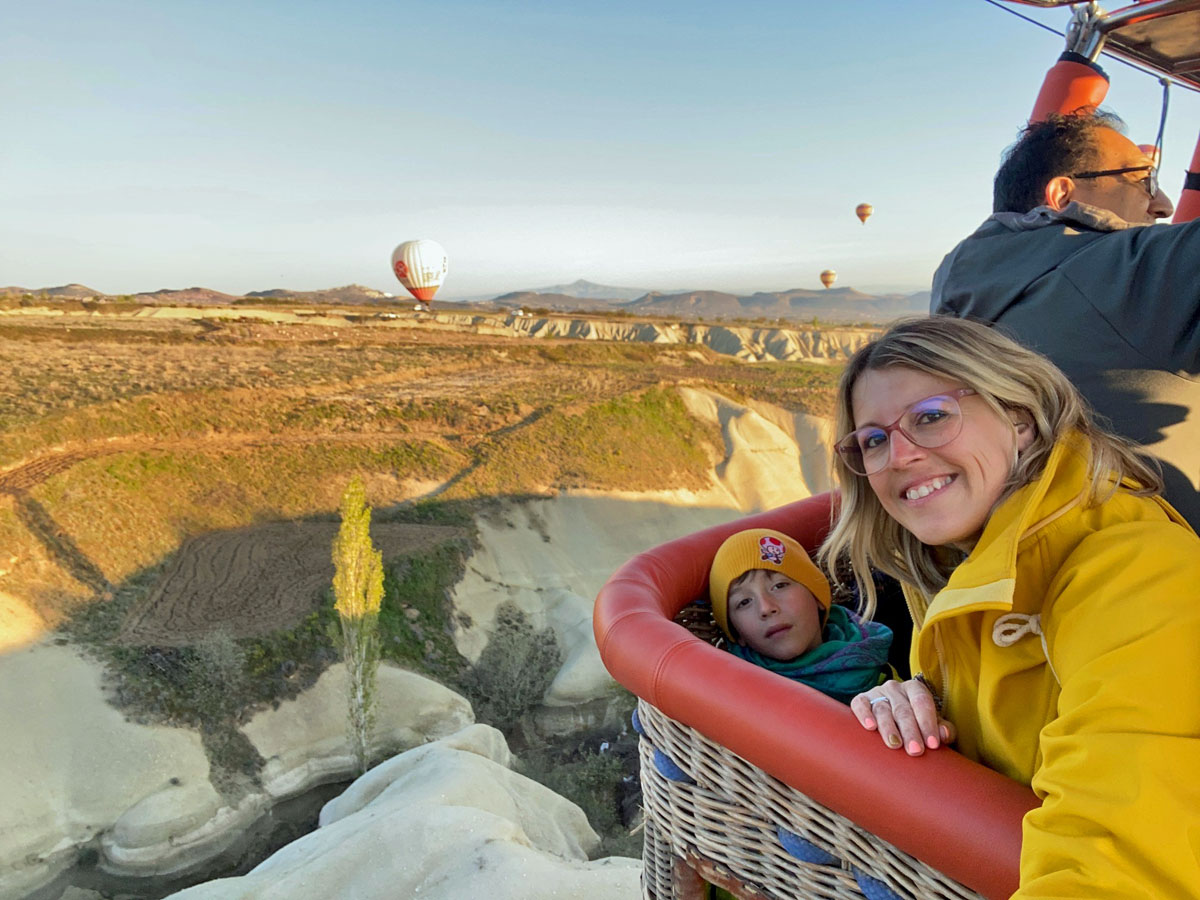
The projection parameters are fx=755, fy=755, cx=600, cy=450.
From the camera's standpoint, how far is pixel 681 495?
21484 mm

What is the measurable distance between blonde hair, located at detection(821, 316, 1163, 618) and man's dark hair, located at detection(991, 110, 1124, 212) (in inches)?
43.6

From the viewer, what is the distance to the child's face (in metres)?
2.30

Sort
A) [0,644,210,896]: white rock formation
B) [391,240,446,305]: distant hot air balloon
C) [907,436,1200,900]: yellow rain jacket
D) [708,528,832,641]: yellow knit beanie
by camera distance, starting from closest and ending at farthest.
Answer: [907,436,1200,900]: yellow rain jacket
[708,528,832,641]: yellow knit beanie
[0,644,210,896]: white rock formation
[391,240,446,305]: distant hot air balloon

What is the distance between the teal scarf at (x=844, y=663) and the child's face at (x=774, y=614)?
37mm

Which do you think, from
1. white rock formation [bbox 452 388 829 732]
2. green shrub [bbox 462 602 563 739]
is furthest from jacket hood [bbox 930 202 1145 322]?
green shrub [bbox 462 602 563 739]

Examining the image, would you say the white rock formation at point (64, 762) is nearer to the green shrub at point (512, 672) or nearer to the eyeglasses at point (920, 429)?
the green shrub at point (512, 672)

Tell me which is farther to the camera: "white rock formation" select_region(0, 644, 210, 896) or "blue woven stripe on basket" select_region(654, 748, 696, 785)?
"white rock formation" select_region(0, 644, 210, 896)

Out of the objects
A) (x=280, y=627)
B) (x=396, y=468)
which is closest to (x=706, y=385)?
(x=396, y=468)

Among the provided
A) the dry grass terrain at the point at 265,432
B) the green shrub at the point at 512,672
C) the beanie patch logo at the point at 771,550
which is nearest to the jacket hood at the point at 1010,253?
the beanie patch logo at the point at 771,550

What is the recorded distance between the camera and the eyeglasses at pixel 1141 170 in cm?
224

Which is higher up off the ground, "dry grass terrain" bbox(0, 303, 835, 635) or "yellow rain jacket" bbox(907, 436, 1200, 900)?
"yellow rain jacket" bbox(907, 436, 1200, 900)

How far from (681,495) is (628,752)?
378 inches

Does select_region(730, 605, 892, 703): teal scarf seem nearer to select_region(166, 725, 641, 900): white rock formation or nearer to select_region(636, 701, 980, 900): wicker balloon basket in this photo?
select_region(636, 701, 980, 900): wicker balloon basket

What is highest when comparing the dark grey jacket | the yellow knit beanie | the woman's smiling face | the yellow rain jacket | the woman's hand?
the dark grey jacket
